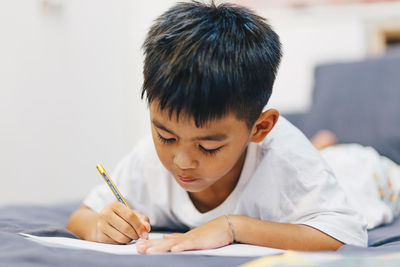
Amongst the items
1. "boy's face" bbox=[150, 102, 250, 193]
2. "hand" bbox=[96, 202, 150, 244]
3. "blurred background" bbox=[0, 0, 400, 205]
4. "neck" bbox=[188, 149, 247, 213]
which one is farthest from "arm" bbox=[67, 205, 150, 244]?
"blurred background" bbox=[0, 0, 400, 205]

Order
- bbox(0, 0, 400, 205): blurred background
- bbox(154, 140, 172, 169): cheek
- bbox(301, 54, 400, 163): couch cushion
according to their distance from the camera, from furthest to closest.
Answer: bbox(0, 0, 400, 205): blurred background
bbox(301, 54, 400, 163): couch cushion
bbox(154, 140, 172, 169): cheek

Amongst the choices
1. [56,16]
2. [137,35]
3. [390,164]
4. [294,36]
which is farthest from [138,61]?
[390,164]

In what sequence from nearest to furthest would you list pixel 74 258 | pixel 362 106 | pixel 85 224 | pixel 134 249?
pixel 74 258 → pixel 134 249 → pixel 85 224 → pixel 362 106

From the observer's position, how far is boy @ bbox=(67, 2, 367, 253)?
0.78m

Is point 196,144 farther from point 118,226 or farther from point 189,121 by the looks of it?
point 118,226

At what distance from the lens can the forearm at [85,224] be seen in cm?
96

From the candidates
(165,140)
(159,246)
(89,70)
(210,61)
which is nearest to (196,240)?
(159,246)

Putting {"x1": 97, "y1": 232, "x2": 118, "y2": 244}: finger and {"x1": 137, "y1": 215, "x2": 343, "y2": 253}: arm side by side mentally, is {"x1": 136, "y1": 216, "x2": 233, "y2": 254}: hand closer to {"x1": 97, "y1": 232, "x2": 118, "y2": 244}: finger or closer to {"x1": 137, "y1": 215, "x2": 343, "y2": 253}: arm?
{"x1": 137, "y1": 215, "x2": 343, "y2": 253}: arm

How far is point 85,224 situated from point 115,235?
0.16 metres

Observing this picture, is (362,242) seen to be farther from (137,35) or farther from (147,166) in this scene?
(137,35)

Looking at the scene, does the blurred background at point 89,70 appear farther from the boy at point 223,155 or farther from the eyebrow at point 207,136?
the eyebrow at point 207,136

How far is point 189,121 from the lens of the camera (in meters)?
0.77

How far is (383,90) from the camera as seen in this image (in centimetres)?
169

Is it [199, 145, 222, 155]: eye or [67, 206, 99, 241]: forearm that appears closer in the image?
[199, 145, 222, 155]: eye
